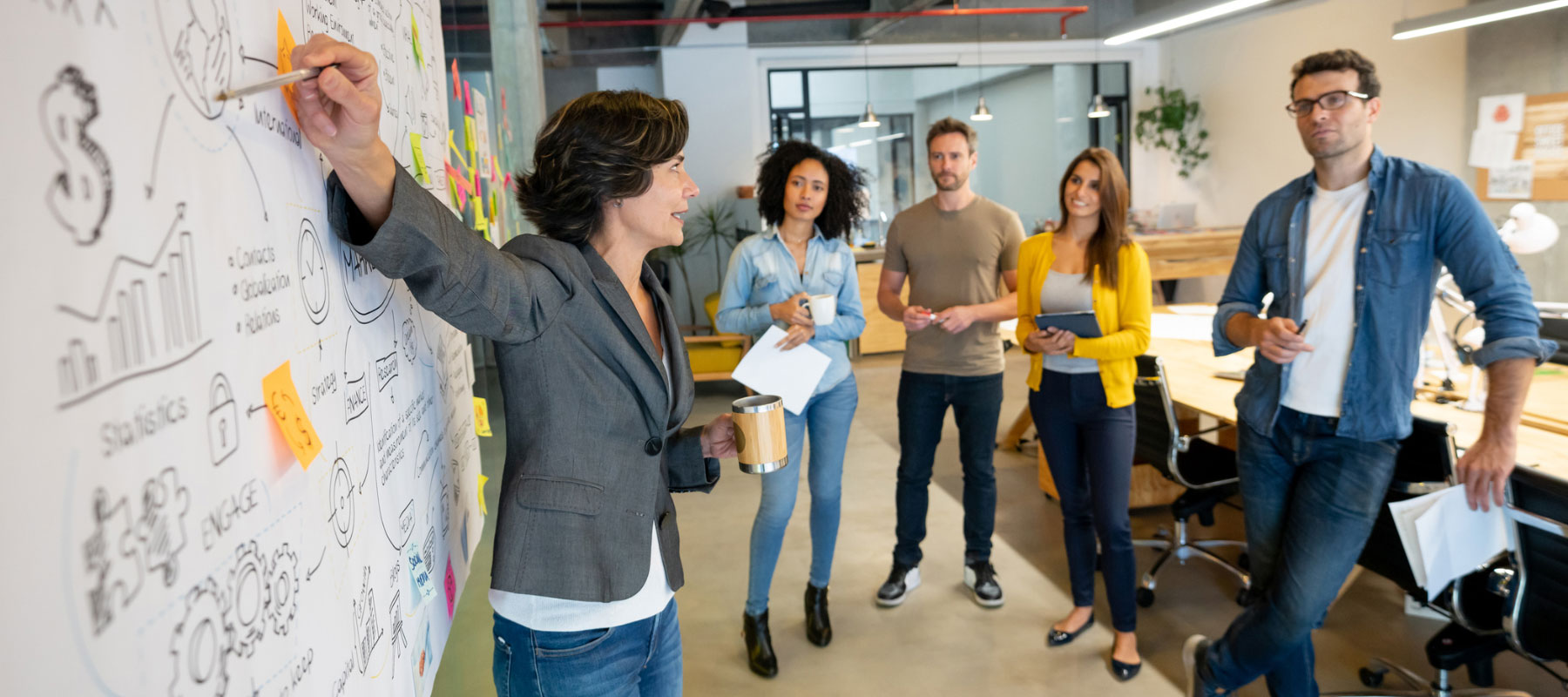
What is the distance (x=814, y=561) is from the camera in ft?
9.92

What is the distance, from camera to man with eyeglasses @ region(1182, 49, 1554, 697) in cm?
192

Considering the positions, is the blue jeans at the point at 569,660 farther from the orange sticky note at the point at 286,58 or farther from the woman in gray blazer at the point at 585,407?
the orange sticky note at the point at 286,58

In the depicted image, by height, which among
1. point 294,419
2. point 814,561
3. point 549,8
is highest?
point 549,8

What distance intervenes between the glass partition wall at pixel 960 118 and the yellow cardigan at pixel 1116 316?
6782mm

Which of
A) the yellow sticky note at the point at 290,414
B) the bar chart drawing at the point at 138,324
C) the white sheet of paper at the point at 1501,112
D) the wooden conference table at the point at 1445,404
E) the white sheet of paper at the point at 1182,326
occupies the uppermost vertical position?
the white sheet of paper at the point at 1501,112

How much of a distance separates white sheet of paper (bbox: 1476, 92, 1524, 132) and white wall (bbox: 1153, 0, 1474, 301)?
0.19 meters

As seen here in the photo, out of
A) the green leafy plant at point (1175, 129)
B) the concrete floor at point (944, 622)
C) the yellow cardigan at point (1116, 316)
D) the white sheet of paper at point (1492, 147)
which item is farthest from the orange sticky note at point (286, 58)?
the green leafy plant at point (1175, 129)

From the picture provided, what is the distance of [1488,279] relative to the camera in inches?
75.0

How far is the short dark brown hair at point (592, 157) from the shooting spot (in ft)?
4.20

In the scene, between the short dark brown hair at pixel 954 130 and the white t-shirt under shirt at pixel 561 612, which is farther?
the short dark brown hair at pixel 954 130

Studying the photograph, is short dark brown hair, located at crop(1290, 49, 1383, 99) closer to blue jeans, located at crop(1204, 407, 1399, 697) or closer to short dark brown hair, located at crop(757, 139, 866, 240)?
blue jeans, located at crop(1204, 407, 1399, 697)

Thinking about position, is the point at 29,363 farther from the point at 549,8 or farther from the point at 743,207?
the point at 549,8

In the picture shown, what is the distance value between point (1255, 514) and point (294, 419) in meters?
2.14

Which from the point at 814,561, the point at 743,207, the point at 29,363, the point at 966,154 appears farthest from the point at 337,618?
the point at 743,207
